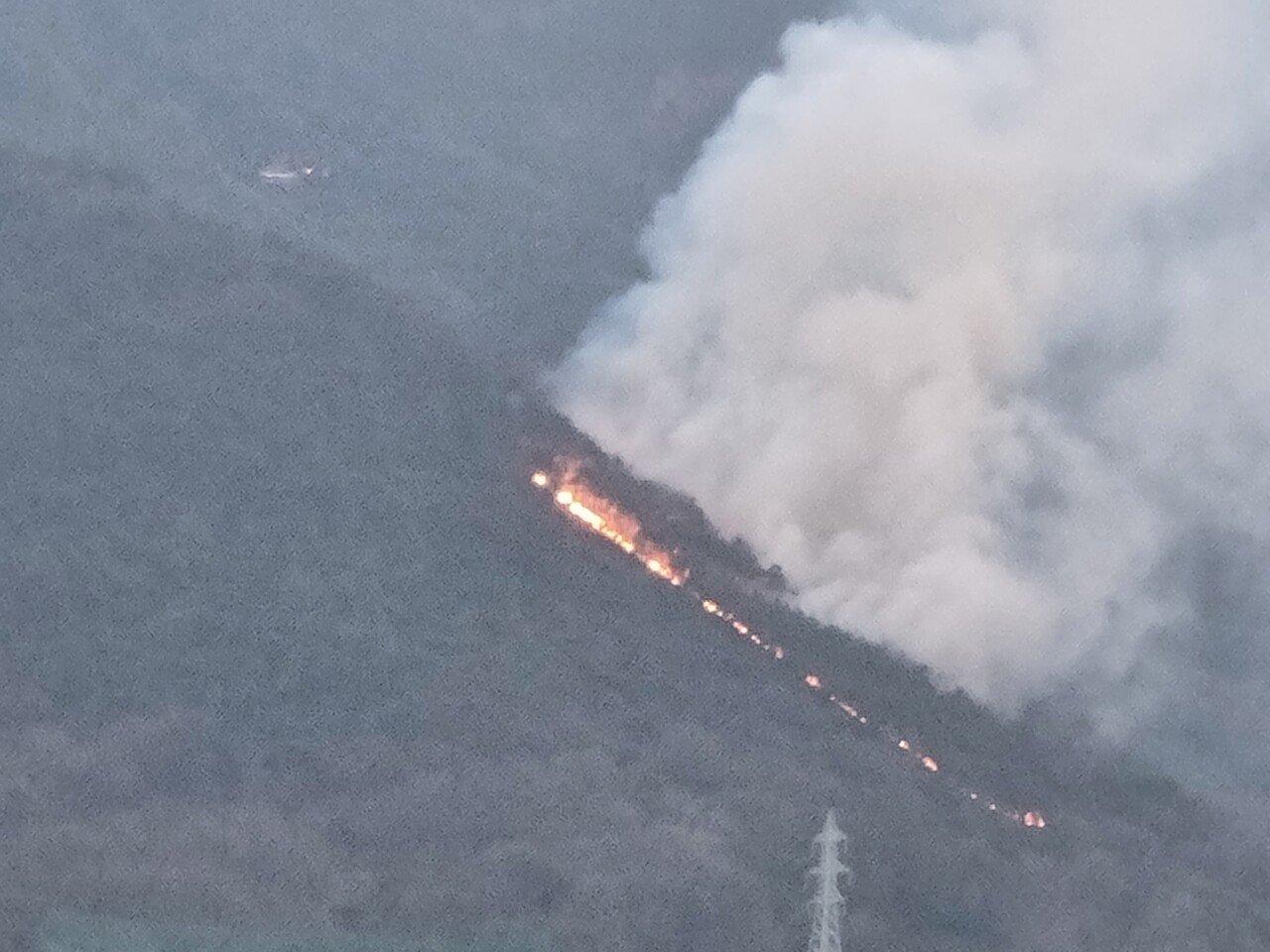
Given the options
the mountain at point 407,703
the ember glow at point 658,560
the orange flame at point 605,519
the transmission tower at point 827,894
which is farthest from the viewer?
the orange flame at point 605,519

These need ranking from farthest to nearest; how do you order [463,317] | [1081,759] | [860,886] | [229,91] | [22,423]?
[229,91]
[463,317]
[22,423]
[1081,759]
[860,886]

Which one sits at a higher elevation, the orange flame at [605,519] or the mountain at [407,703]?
the orange flame at [605,519]

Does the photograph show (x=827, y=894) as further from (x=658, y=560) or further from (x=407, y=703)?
(x=658, y=560)

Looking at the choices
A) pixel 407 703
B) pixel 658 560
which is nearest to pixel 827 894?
pixel 407 703

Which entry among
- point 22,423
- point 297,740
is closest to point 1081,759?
point 297,740

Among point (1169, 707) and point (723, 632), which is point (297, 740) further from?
point (1169, 707)

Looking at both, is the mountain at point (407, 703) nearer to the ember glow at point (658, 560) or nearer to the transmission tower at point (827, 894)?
the ember glow at point (658, 560)

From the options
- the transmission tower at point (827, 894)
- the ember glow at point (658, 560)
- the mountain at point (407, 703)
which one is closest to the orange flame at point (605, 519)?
the ember glow at point (658, 560)
